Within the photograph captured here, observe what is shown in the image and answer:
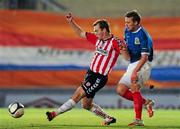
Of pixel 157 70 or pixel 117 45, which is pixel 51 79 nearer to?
pixel 157 70

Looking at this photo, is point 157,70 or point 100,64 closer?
point 100,64

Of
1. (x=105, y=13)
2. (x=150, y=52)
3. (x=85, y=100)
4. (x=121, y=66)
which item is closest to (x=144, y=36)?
(x=150, y=52)

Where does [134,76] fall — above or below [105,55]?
below

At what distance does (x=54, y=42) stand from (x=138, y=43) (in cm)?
864

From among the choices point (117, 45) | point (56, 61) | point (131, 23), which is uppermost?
point (131, 23)

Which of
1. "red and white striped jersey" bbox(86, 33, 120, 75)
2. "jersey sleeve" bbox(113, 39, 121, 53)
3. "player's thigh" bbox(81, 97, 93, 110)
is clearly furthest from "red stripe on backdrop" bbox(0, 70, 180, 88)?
"jersey sleeve" bbox(113, 39, 121, 53)

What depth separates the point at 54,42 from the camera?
1847 centimetres

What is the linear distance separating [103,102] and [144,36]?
838 cm

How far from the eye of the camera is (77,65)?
18328 mm

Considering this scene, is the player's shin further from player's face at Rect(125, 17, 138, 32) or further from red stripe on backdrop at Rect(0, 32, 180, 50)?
red stripe on backdrop at Rect(0, 32, 180, 50)

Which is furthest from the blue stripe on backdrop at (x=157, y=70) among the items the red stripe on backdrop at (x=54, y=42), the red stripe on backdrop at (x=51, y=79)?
the red stripe on backdrop at (x=54, y=42)

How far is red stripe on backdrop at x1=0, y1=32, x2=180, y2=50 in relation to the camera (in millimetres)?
18172

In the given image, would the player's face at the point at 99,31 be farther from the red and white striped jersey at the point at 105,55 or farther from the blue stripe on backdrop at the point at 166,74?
the blue stripe on backdrop at the point at 166,74

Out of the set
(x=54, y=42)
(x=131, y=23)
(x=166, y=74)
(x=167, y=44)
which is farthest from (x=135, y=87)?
(x=167, y=44)
